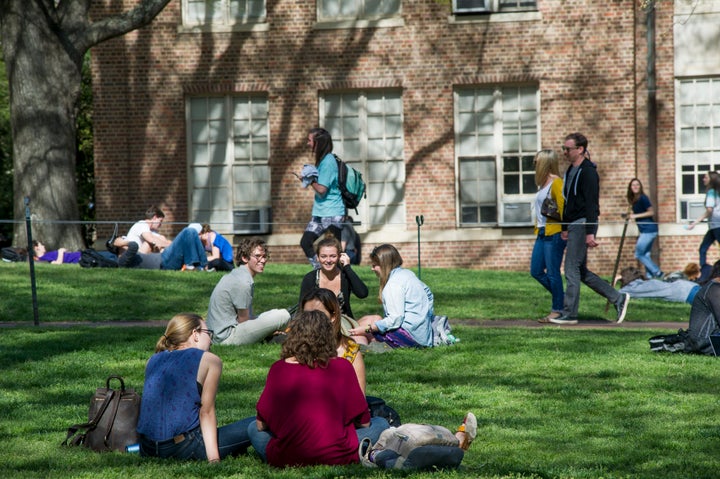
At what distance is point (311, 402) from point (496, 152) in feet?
58.3

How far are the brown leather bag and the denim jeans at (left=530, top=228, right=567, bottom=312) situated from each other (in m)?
7.11

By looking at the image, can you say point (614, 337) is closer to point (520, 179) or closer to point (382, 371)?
point (382, 371)

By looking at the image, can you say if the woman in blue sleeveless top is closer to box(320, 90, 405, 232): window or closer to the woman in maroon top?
the woman in maroon top

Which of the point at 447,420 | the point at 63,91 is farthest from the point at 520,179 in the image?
the point at 447,420

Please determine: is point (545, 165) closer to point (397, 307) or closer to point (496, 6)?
point (397, 307)

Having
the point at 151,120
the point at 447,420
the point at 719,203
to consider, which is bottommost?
the point at 447,420

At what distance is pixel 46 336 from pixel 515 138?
1355 cm

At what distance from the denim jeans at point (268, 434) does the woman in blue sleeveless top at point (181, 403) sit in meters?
0.22

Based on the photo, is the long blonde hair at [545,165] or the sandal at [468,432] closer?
the sandal at [468,432]

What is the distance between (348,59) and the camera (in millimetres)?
23688

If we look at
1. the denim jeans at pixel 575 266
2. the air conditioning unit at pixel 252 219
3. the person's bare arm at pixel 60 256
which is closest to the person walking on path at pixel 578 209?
the denim jeans at pixel 575 266

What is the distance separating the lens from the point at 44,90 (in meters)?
21.1

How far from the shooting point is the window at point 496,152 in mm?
23734

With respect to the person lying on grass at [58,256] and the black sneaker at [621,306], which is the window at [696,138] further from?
the person lying on grass at [58,256]
